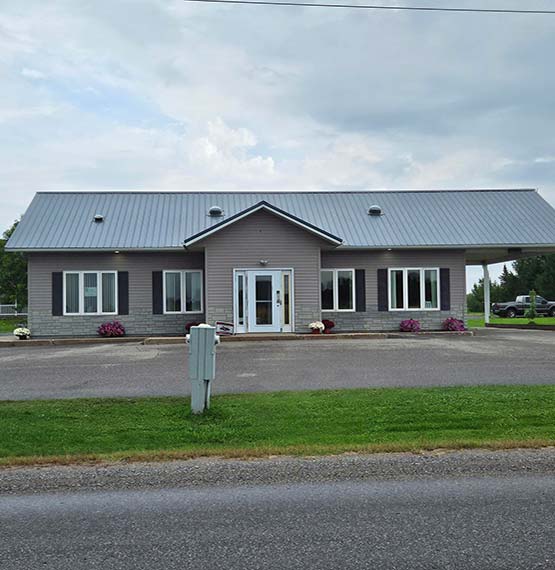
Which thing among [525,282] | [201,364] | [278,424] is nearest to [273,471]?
[278,424]

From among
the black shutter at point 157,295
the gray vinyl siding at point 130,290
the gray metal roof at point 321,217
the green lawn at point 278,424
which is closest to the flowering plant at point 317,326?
the gray metal roof at point 321,217

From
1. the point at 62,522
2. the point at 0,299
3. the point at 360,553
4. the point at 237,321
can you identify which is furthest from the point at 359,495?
the point at 0,299

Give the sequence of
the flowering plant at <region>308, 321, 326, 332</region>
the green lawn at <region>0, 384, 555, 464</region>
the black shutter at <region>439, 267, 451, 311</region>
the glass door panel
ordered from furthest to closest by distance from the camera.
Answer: the black shutter at <region>439, 267, 451, 311</region>
the glass door panel
the flowering plant at <region>308, 321, 326, 332</region>
the green lawn at <region>0, 384, 555, 464</region>

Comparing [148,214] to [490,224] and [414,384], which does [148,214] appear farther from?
[414,384]

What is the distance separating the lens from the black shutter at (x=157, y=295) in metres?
22.5

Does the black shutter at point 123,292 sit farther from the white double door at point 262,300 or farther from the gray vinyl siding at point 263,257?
the white double door at point 262,300

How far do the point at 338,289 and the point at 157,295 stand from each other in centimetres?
670

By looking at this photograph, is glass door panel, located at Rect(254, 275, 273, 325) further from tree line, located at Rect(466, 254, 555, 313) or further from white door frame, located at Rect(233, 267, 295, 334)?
tree line, located at Rect(466, 254, 555, 313)

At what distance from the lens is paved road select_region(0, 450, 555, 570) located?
12.8ft

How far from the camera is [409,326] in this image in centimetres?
2259

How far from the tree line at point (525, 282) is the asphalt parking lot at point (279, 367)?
150ft

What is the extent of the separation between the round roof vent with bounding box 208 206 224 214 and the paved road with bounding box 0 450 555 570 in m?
19.3

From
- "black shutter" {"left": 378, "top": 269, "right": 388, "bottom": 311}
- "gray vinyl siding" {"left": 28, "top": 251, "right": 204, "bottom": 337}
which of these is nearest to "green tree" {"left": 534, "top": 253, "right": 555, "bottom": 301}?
"black shutter" {"left": 378, "top": 269, "right": 388, "bottom": 311}

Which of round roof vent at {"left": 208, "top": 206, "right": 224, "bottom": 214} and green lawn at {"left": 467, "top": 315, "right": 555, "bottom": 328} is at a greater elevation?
round roof vent at {"left": 208, "top": 206, "right": 224, "bottom": 214}
